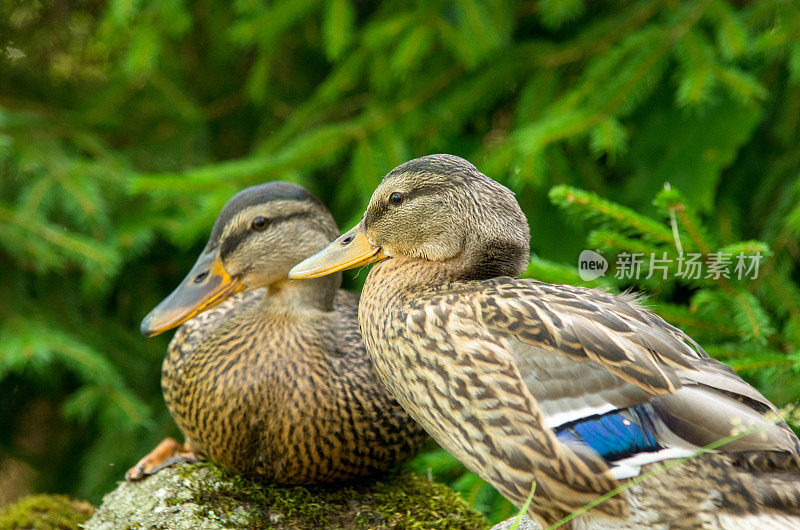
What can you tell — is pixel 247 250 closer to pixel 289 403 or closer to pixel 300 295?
pixel 300 295

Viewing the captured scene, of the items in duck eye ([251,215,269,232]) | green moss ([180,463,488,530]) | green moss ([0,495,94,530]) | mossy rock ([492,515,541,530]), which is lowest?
mossy rock ([492,515,541,530])

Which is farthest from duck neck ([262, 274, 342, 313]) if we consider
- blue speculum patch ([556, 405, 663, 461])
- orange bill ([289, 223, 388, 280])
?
blue speculum patch ([556, 405, 663, 461])

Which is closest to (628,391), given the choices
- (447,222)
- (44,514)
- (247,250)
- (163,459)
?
(447,222)

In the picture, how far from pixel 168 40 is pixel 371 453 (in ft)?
10.2

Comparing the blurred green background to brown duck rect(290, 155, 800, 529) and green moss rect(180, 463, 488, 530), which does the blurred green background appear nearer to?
green moss rect(180, 463, 488, 530)

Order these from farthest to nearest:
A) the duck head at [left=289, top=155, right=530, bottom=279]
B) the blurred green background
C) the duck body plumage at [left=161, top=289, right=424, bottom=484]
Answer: the blurred green background < the duck body plumage at [left=161, top=289, right=424, bottom=484] < the duck head at [left=289, top=155, right=530, bottom=279]

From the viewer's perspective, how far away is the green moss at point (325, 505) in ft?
6.98

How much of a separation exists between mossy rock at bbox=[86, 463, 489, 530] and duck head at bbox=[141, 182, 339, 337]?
465mm

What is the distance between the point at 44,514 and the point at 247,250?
1086 mm

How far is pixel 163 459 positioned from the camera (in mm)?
2496

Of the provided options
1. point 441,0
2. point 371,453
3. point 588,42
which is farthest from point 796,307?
point 441,0

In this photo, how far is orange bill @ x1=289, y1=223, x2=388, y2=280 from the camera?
200 cm

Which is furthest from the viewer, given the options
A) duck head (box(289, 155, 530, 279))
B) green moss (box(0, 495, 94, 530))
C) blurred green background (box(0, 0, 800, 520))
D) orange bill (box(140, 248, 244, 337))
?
blurred green background (box(0, 0, 800, 520))

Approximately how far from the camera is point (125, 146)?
453 centimetres
